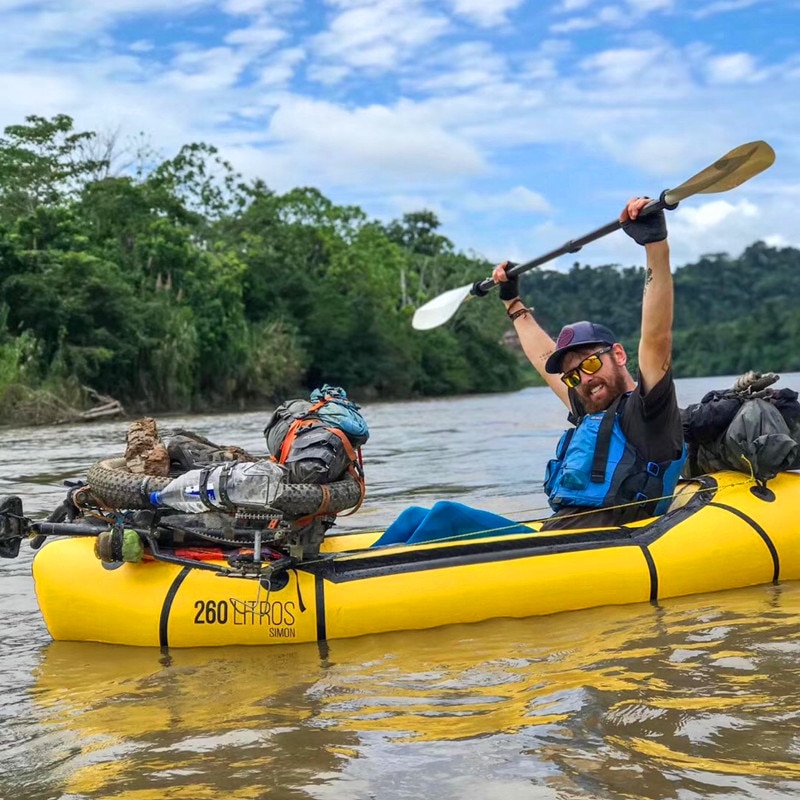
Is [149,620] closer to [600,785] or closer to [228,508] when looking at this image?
[228,508]

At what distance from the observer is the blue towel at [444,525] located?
4.37 metres

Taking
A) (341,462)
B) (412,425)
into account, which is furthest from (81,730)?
(412,425)

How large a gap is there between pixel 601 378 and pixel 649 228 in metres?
0.65

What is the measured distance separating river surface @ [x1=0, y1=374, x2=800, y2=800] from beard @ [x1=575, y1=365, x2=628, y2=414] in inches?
33.4

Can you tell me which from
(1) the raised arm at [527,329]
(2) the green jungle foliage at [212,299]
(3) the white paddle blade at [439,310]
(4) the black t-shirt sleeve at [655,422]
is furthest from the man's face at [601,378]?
(2) the green jungle foliage at [212,299]

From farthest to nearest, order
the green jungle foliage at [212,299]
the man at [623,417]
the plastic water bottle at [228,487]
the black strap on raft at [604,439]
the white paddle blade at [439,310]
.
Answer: the green jungle foliage at [212,299] < the white paddle blade at [439,310] < the black strap on raft at [604,439] < the man at [623,417] < the plastic water bottle at [228,487]

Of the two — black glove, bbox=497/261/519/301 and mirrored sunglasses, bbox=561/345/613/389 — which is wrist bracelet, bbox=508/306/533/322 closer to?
black glove, bbox=497/261/519/301

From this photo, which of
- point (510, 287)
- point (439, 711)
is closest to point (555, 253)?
point (510, 287)

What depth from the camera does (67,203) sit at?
111ft

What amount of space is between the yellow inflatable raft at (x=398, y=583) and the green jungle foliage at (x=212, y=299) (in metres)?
19.6

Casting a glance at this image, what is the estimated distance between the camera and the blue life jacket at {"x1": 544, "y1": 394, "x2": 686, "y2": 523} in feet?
13.6

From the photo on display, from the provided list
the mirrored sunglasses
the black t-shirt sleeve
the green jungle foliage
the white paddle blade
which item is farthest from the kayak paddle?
the green jungle foliage

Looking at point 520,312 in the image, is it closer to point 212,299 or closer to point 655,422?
point 655,422

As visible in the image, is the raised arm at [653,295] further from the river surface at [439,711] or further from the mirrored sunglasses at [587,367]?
the river surface at [439,711]
